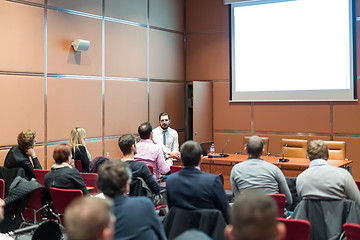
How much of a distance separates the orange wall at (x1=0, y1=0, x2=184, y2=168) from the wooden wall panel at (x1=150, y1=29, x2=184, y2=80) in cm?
2

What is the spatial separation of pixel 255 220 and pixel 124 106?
661cm

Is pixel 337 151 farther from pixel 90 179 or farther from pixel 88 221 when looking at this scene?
pixel 88 221

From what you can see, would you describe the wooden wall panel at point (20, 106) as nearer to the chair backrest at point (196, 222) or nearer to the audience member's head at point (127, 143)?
the audience member's head at point (127, 143)

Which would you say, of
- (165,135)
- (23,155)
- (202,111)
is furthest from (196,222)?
(202,111)

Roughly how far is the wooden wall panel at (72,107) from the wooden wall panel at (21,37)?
462 mm

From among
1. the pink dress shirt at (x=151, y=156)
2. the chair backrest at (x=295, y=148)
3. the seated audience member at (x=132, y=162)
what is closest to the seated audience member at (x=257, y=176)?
the seated audience member at (x=132, y=162)

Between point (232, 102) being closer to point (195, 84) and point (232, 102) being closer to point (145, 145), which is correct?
point (195, 84)

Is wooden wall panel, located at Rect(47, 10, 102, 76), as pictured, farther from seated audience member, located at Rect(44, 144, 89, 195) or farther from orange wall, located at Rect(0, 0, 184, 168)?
seated audience member, located at Rect(44, 144, 89, 195)

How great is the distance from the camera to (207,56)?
30.7 ft

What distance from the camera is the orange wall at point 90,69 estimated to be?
6062 millimetres

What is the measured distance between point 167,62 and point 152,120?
1.39 metres

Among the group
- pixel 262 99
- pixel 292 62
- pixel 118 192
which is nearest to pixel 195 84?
pixel 262 99

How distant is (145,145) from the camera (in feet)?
17.0

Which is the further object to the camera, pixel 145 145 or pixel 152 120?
pixel 152 120
